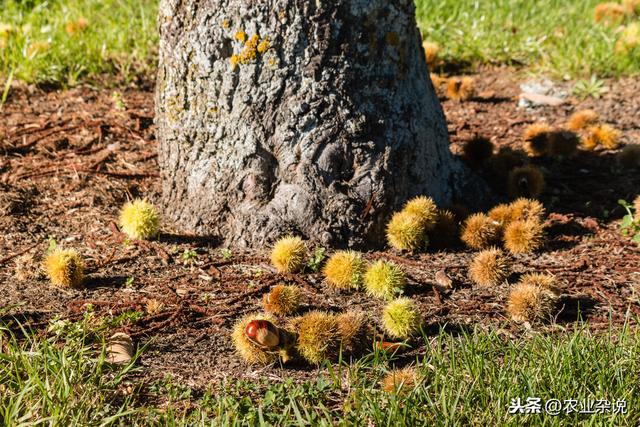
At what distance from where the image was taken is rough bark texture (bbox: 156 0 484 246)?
4168 millimetres

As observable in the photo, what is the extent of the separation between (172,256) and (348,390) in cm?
152

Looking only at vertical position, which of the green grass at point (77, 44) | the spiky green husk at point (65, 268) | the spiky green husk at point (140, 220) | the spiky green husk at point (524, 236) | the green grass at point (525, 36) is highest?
the green grass at point (525, 36)

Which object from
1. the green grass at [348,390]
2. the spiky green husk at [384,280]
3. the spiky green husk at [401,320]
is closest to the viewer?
the green grass at [348,390]

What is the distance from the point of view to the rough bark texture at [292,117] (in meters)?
4.17

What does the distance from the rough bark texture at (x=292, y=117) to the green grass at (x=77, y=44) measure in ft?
6.91

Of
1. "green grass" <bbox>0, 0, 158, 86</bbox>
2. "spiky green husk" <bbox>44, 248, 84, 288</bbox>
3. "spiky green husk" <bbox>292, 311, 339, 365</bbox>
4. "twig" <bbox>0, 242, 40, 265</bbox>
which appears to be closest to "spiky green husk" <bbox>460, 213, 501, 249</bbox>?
"spiky green husk" <bbox>292, 311, 339, 365</bbox>

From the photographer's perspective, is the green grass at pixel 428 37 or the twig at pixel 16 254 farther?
the green grass at pixel 428 37

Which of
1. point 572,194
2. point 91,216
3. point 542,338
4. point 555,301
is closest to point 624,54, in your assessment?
point 572,194

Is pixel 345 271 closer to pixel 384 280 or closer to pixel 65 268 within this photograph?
pixel 384 280

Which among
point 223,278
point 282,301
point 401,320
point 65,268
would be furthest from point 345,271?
point 65,268

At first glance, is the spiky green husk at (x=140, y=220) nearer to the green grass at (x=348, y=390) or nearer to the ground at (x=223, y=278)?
the ground at (x=223, y=278)

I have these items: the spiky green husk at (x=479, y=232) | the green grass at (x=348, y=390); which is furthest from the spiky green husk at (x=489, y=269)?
the green grass at (x=348, y=390)

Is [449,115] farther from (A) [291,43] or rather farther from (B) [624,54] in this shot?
(A) [291,43]

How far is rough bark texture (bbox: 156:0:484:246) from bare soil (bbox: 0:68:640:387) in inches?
9.8
